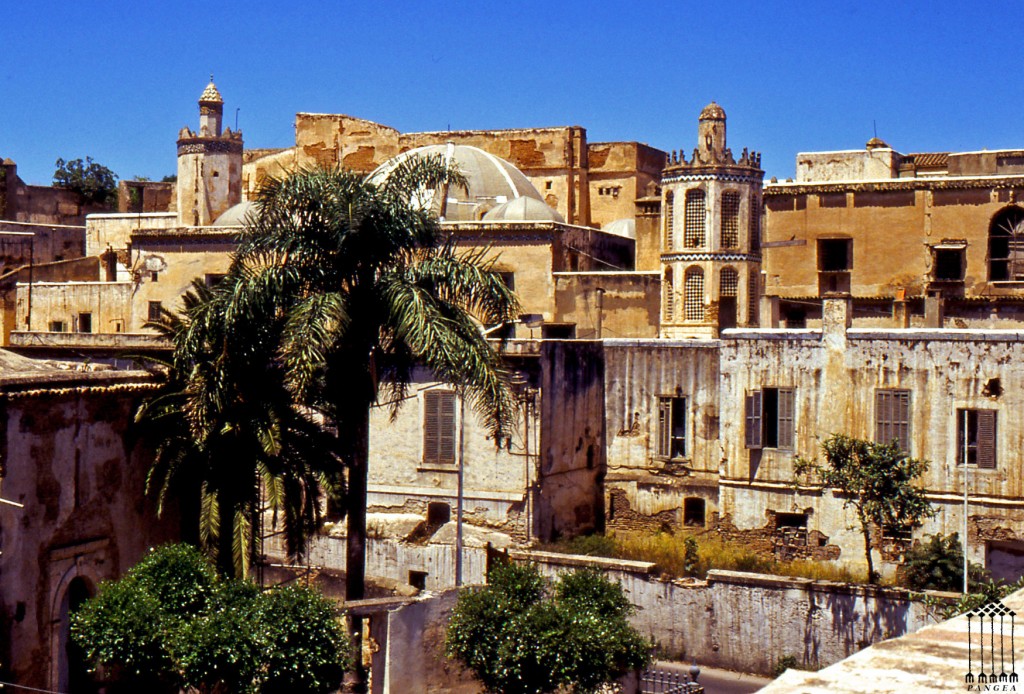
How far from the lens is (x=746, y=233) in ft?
107

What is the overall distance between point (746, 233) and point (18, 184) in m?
35.2

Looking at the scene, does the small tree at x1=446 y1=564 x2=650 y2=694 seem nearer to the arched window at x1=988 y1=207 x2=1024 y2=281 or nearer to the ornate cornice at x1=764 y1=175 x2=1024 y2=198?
the ornate cornice at x1=764 y1=175 x2=1024 y2=198

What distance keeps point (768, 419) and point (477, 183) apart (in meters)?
14.0

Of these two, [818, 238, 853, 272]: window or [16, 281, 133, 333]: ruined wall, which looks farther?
[16, 281, 133, 333]: ruined wall

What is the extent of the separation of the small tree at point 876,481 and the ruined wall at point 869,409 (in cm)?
93

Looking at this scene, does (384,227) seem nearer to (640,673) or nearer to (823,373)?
(640,673)

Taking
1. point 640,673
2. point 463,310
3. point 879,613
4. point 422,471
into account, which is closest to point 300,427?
point 463,310

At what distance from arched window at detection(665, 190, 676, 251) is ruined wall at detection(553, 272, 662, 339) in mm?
926

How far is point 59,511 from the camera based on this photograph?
59.1 feet

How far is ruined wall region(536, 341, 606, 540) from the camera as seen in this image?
26844 millimetres

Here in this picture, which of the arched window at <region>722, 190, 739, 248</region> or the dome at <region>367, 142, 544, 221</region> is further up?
the dome at <region>367, 142, 544, 221</region>

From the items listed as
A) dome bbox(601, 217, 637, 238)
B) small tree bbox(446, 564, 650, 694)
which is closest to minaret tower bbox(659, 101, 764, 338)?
dome bbox(601, 217, 637, 238)

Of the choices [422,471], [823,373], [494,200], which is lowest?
[422,471]

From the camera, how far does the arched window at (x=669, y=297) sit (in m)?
32.6
